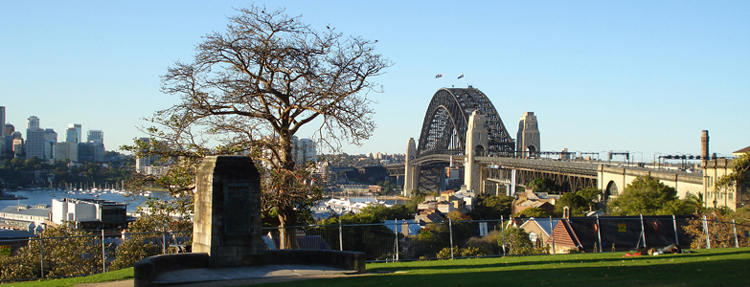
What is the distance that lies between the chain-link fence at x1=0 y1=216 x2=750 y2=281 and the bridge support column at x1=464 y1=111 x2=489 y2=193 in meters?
49.8

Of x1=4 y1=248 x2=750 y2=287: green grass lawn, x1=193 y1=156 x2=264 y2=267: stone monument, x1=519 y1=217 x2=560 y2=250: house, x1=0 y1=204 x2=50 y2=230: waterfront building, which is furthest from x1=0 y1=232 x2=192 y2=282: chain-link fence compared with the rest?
x1=0 y1=204 x2=50 y2=230: waterfront building

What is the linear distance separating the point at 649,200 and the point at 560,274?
36.0m

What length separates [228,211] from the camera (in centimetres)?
1451

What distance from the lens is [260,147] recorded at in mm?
18453

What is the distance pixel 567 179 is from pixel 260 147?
69.4 metres

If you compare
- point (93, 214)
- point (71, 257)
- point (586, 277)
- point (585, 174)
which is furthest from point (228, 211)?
point (93, 214)

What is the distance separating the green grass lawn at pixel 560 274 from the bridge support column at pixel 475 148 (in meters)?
90.6

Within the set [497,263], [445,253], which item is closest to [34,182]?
A: [445,253]

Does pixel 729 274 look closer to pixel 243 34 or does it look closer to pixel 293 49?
pixel 293 49

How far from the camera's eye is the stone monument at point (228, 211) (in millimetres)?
14375

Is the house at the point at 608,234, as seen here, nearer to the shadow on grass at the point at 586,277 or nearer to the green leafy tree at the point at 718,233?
the green leafy tree at the point at 718,233

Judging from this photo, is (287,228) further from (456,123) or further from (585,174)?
(456,123)

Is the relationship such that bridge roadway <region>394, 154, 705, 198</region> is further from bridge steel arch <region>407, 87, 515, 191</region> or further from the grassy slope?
the grassy slope

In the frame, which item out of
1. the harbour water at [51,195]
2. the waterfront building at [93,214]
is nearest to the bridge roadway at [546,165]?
the waterfront building at [93,214]
